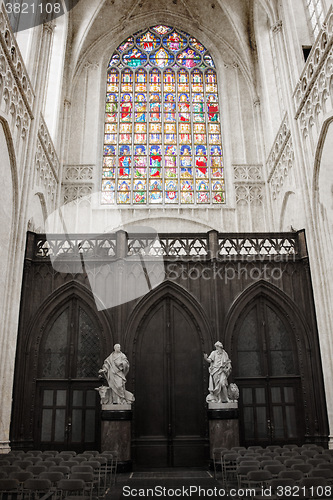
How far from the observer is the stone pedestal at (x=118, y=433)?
10.7 meters

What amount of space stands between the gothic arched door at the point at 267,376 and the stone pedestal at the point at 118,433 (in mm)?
3101

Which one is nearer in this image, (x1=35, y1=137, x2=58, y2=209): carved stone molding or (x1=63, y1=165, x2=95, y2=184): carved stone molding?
(x1=35, y1=137, x2=58, y2=209): carved stone molding

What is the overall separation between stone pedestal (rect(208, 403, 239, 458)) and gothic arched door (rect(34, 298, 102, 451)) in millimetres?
2993

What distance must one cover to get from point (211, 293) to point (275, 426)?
3.77 m

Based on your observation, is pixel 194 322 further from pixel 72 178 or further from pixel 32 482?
pixel 72 178

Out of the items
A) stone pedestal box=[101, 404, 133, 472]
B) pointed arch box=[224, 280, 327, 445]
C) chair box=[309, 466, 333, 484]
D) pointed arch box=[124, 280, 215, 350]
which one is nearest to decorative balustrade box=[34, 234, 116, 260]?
pointed arch box=[124, 280, 215, 350]

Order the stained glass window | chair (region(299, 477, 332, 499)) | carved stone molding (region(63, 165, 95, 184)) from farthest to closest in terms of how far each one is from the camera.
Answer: the stained glass window
carved stone molding (region(63, 165, 95, 184))
chair (region(299, 477, 332, 499))

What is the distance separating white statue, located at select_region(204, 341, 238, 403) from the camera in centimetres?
1126

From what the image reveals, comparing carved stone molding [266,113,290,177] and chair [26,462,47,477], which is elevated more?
carved stone molding [266,113,290,177]

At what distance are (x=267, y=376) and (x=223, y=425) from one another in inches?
84.8

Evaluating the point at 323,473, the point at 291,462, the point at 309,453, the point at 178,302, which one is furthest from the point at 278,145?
the point at 323,473

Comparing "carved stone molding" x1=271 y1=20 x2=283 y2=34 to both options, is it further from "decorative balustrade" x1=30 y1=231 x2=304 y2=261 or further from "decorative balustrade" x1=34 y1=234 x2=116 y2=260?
"decorative balustrade" x1=34 y1=234 x2=116 y2=260

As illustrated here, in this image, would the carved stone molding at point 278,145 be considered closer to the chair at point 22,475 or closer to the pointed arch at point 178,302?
the pointed arch at point 178,302

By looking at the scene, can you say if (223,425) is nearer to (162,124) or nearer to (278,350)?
(278,350)
